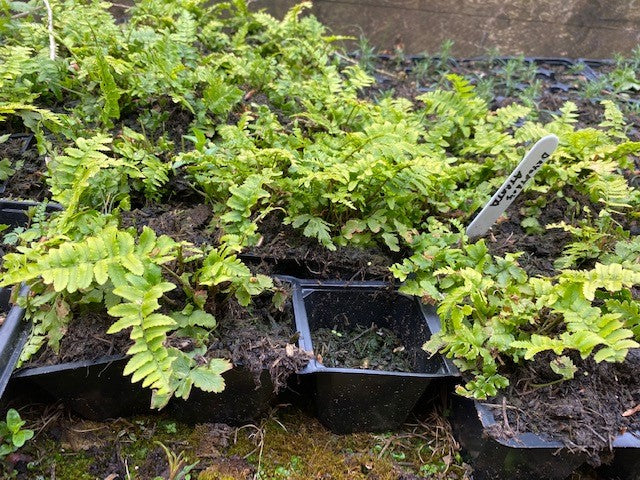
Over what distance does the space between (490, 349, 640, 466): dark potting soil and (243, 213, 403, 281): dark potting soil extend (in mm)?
629

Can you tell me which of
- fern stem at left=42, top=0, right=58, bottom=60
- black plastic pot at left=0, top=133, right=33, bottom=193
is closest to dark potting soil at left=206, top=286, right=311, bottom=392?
black plastic pot at left=0, top=133, right=33, bottom=193

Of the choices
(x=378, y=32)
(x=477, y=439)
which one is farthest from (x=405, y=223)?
(x=378, y=32)

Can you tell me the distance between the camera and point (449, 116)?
2.73 m

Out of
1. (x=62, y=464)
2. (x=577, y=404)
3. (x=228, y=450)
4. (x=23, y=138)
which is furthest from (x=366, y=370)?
(x=23, y=138)

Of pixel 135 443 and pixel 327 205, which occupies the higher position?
pixel 327 205

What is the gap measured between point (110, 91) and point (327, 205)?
1.14 meters

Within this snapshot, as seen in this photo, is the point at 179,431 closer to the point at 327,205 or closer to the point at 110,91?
the point at 327,205

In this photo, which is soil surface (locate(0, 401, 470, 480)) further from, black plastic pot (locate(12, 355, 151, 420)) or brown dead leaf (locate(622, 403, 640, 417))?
brown dead leaf (locate(622, 403, 640, 417))

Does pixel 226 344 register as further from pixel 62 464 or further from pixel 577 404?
pixel 577 404

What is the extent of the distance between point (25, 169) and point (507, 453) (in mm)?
2282

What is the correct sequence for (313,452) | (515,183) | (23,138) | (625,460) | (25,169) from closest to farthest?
(625,460)
(313,452)
(515,183)
(25,169)
(23,138)

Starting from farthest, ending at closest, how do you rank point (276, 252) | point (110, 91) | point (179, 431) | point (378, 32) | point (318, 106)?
point (378, 32) < point (318, 106) < point (110, 91) < point (276, 252) < point (179, 431)

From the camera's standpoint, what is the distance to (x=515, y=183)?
2051 mm

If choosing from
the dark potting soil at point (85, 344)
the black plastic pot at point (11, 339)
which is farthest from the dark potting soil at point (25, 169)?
the dark potting soil at point (85, 344)
